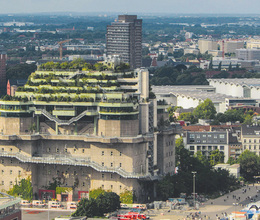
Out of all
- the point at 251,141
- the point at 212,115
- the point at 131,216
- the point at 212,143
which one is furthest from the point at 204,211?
the point at 212,115

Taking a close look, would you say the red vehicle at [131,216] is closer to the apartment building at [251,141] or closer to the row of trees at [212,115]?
the apartment building at [251,141]

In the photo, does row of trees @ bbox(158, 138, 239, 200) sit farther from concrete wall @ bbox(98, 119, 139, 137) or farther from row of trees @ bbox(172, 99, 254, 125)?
row of trees @ bbox(172, 99, 254, 125)

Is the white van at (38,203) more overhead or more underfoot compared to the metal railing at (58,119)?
more underfoot

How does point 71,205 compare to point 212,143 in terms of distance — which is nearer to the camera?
point 71,205

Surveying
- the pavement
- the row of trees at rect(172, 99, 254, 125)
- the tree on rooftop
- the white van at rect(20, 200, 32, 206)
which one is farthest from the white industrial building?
the white van at rect(20, 200, 32, 206)

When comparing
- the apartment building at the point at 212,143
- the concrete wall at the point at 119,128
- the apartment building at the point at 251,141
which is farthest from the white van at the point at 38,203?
the apartment building at the point at 251,141

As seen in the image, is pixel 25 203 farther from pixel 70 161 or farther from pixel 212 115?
pixel 212 115

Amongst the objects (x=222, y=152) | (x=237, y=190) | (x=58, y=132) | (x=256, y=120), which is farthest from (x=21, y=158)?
(x=256, y=120)
